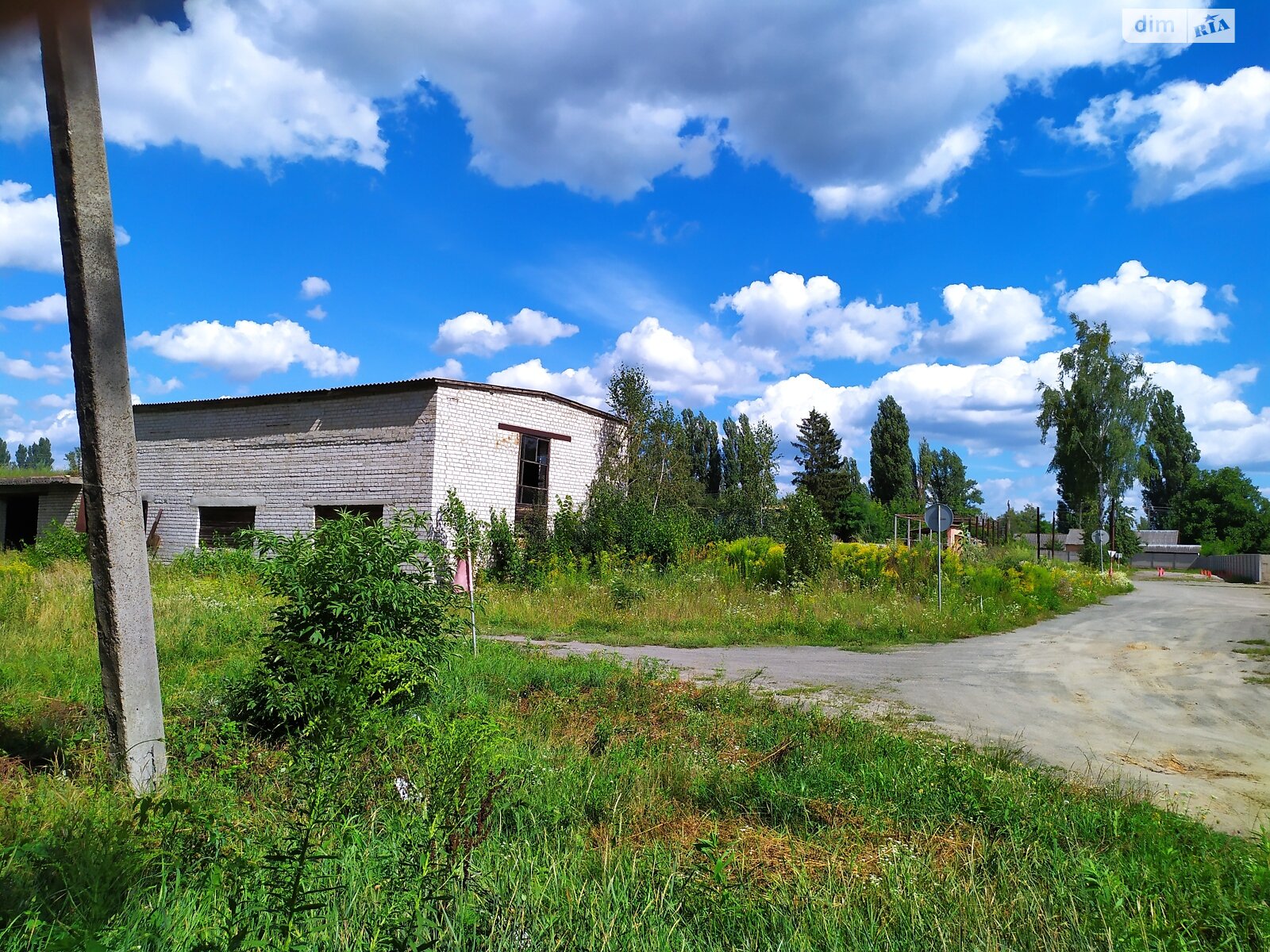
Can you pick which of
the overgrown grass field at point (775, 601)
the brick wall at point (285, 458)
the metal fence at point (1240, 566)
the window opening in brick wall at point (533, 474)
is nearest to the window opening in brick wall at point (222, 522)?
the brick wall at point (285, 458)

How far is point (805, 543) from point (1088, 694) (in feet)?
30.4

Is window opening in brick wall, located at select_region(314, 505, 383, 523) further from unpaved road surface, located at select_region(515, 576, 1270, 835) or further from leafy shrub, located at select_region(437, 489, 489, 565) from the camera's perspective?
unpaved road surface, located at select_region(515, 576, 1270, 835)

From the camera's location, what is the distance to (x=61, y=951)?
5.75ft

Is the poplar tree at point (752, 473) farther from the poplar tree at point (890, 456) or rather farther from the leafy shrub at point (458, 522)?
the leafy shrub at point (458, 522)

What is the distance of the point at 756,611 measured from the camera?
15.0 meters

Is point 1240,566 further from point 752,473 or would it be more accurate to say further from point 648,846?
point 648,846

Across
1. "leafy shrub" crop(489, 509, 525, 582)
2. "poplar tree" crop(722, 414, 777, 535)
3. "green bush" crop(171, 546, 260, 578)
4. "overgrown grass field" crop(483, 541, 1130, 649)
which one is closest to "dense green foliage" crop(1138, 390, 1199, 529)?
"poplar tree" crop(722, 414, 777, 535)

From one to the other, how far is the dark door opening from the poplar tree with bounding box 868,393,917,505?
156ft

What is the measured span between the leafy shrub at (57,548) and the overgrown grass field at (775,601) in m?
12.7

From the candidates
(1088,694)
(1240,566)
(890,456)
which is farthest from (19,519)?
(1240,566)

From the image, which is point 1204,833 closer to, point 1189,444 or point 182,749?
point 182,749

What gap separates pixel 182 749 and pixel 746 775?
3671mm

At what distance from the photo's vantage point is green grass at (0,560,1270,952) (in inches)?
99.7

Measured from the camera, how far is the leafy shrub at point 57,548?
20.5 meters
